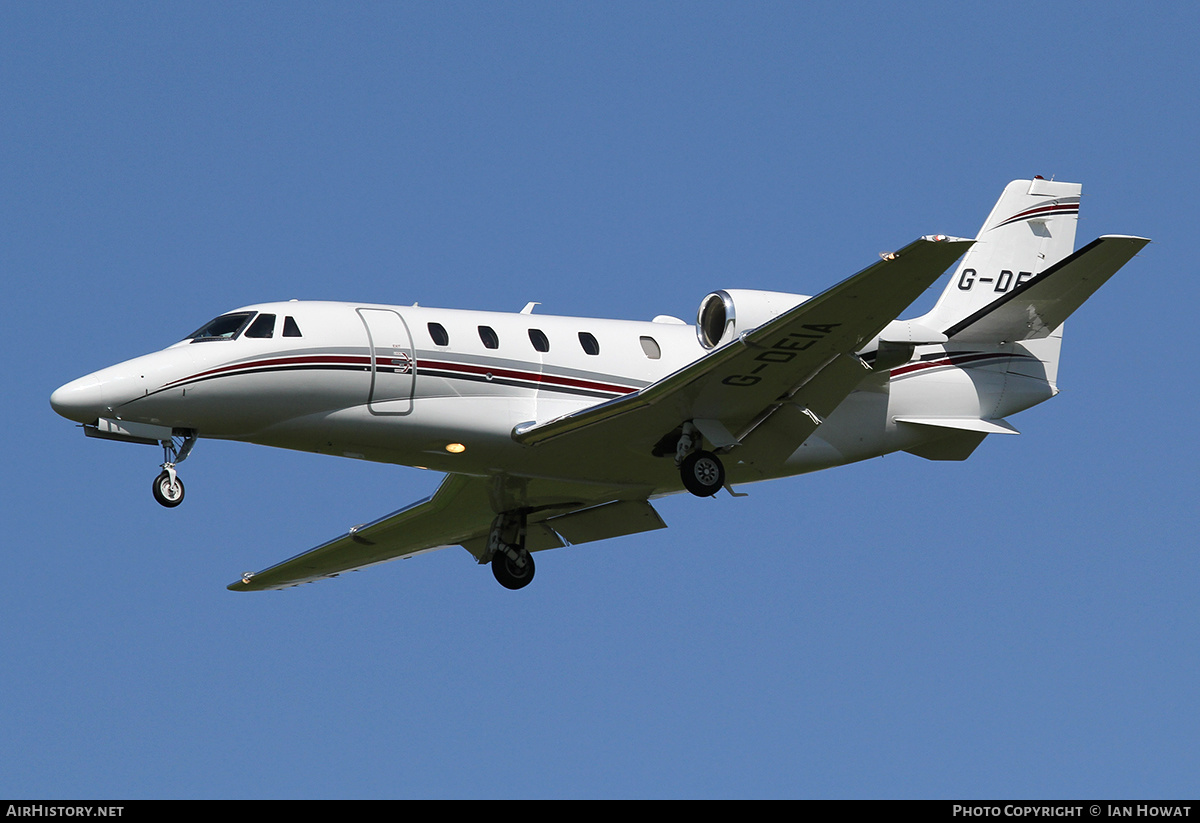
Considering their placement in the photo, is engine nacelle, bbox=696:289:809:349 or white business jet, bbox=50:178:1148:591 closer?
white business jet, bbox=50:178:1148:591

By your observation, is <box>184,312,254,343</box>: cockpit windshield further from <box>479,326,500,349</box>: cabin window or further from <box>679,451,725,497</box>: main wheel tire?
<box>679,451,725,497</box>: main wheel tire

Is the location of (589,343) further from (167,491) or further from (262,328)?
(167,491)

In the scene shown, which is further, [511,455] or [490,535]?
[490,535]

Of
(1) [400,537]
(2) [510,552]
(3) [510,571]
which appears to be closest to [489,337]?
(2) [510,552]

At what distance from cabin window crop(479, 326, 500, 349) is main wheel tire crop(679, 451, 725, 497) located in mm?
2834

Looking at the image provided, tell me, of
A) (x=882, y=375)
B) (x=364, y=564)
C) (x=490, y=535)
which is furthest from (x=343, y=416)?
(x=882, y=375)

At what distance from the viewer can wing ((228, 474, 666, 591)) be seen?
73.5 ft

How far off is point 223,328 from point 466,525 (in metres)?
5.61

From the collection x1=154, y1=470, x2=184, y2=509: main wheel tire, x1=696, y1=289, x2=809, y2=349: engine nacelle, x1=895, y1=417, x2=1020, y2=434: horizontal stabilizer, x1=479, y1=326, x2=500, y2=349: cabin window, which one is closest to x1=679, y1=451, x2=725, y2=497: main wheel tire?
x1=696, y1=289, x2=809, y2=349: engine nacelle

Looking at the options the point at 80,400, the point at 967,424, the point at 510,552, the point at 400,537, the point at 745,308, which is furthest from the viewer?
the point at 400,537

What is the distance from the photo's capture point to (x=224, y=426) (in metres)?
19.1

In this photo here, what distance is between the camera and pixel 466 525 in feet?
76.9

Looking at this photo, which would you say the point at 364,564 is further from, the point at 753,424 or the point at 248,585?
the point at 753,424
